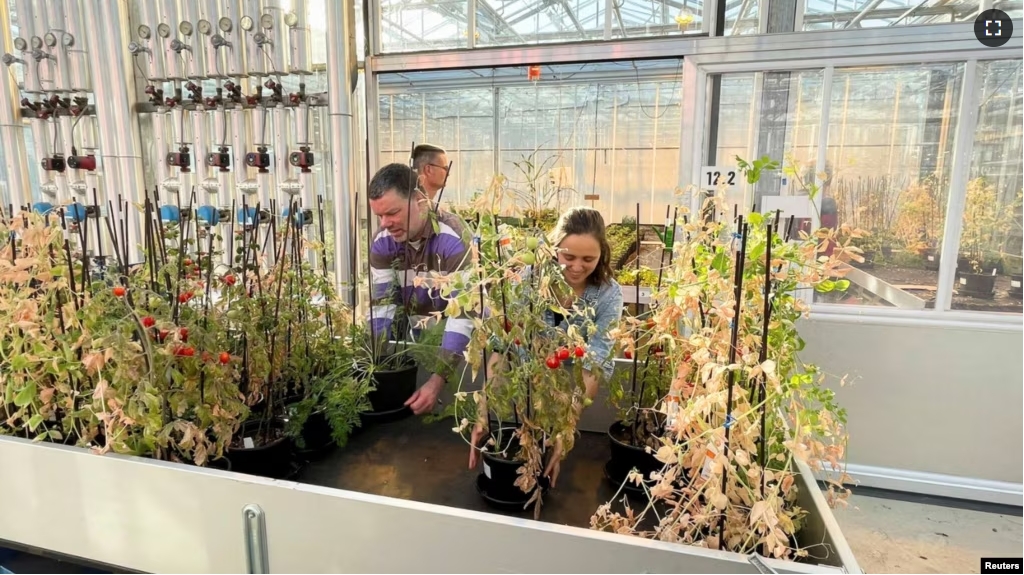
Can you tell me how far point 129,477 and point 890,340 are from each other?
2974 mm

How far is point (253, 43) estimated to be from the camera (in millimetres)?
2951

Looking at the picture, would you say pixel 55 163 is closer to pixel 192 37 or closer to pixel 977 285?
pixel 192 37

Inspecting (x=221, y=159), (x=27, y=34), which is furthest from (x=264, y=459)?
(x=27, y=34)

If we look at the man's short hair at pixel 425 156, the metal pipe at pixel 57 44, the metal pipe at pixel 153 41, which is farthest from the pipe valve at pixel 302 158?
the metal pipe at pixel 57 44

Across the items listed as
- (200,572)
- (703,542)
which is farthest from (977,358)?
(200,572)

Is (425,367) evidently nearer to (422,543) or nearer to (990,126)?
(422,543)

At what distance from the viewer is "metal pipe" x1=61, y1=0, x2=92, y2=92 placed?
10.5ft

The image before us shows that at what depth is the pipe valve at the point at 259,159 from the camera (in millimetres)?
3020

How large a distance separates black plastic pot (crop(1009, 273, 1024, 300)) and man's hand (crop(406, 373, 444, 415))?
106 inches

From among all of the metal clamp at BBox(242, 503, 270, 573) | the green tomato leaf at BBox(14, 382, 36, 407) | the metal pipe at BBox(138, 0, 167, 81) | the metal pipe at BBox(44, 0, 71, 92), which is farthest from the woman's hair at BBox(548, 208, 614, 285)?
the metal pipe at BBox(44, 0, 71, 92)

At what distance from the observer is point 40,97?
3.41 metres

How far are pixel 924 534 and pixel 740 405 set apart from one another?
7.23 feet

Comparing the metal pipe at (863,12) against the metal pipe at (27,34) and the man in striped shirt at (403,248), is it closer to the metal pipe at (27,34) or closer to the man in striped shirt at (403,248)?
the man in striped shirt at (403,248)

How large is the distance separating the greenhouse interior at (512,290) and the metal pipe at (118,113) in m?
0.02
